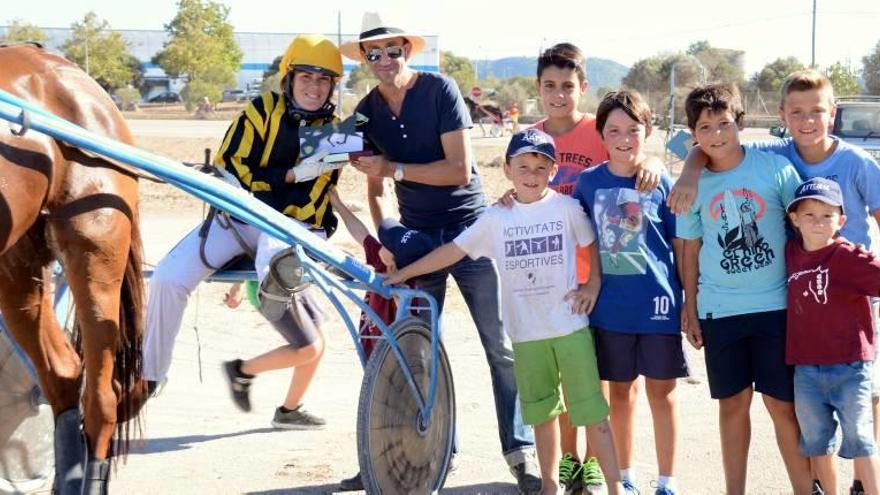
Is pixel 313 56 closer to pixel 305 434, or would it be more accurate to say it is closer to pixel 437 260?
pixel 437 260

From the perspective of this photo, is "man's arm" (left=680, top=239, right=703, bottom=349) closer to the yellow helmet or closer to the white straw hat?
the white straw hat

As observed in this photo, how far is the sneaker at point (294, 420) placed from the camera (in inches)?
223

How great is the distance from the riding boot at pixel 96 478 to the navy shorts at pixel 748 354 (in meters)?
2.34

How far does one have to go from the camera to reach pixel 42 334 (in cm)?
444

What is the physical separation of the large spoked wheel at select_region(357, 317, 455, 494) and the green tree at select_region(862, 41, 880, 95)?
166 ft

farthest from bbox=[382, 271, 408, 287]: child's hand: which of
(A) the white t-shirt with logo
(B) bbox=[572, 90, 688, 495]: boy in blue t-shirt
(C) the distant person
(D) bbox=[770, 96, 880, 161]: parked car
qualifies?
(D) bbox=[770, 96, 880, 161]: parked car

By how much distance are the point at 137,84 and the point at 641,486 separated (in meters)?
73.8

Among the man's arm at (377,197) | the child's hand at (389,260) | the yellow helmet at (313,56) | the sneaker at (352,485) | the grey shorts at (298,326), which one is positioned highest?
the yellow helmet at (313,56)

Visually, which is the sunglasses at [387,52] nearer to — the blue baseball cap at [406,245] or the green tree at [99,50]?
the blue baseball cap at [406,245]

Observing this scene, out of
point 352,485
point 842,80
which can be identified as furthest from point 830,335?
point 842,80

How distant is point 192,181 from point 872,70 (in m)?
54.3

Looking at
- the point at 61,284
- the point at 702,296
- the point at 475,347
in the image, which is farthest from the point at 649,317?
the point at 475,347

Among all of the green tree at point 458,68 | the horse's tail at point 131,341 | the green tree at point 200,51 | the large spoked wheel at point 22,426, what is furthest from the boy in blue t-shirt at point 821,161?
the green tree at point 458,68

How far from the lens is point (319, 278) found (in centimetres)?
412
